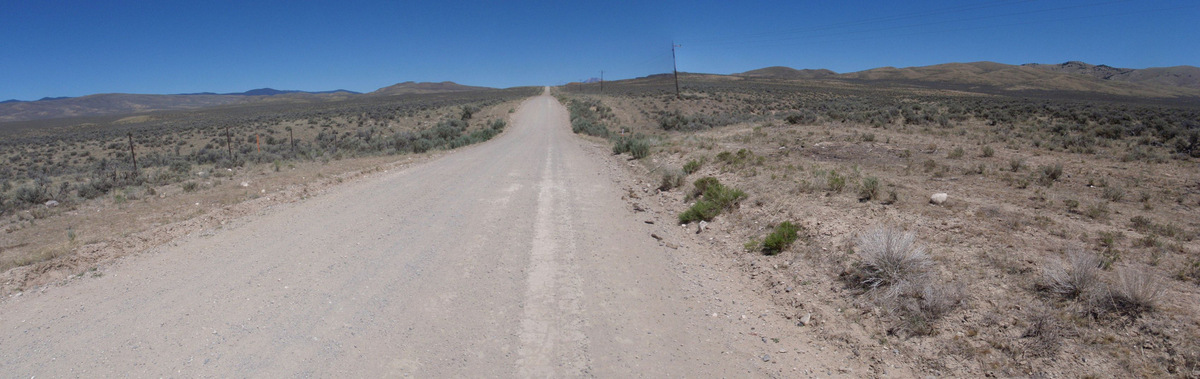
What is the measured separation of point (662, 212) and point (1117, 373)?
265 inches

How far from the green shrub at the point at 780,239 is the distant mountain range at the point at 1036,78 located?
10517 centimetres

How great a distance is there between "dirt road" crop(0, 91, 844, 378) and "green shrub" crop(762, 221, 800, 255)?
1351 millimetres

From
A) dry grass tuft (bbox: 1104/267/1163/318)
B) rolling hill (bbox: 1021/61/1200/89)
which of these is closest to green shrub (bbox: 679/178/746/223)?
dry grass tuft (bbox: 1104/267/1163/318)

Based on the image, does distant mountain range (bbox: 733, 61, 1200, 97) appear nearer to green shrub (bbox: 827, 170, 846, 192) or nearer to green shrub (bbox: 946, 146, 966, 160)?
green shrub (bbox: 946, 146, 966, 160)

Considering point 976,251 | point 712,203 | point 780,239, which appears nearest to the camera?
point 976,251

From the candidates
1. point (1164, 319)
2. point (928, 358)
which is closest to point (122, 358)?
point (928, 358)

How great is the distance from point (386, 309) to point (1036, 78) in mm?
155367

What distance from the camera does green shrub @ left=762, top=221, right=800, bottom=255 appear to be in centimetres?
681

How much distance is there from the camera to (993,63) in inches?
6762

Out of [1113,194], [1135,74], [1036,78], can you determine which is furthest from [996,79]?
[1113,194]

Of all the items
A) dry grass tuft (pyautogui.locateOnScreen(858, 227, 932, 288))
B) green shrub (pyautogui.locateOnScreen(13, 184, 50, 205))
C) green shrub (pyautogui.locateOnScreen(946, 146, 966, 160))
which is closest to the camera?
dry grass tuft (pyautogui.locateOnScreen(858, 227, 932, 288))

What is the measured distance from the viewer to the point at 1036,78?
119 metres

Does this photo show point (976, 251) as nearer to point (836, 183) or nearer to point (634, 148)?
point (836, 183)

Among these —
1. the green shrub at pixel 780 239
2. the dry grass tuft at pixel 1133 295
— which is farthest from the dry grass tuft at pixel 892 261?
the dry grass tuft at pixel 1133 295
